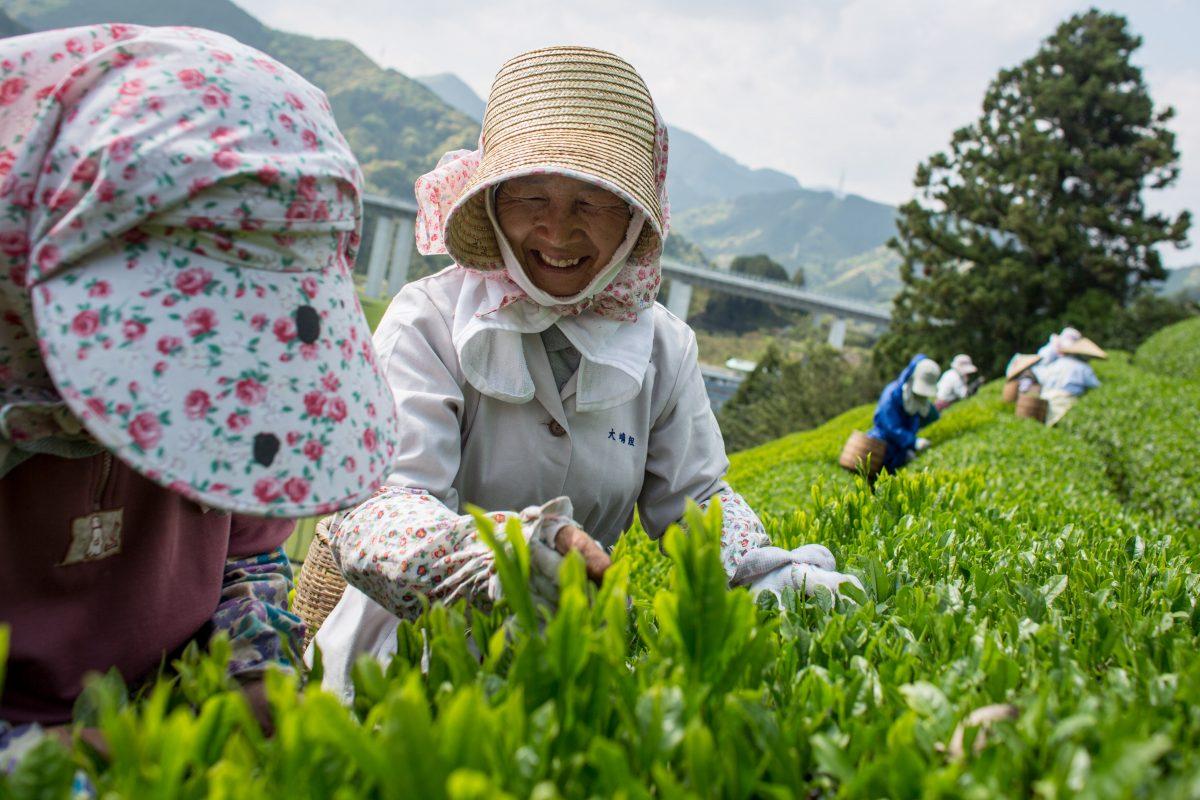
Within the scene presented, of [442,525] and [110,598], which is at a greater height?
[442,525]

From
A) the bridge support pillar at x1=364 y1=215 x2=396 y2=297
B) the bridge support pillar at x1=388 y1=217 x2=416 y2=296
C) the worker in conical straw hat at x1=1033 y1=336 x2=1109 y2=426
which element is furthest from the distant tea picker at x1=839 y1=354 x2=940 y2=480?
the bridge support pillar at x1=364 y1=215 x2=396 y2=297

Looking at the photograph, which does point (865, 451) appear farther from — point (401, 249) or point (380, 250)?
point (380, 250)

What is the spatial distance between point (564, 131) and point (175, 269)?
3.45 feet

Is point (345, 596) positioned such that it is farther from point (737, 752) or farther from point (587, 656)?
point (737, 752)

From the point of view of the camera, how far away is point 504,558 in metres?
1.10

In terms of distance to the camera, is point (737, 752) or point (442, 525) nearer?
point (737, 752)

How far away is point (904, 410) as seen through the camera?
7.96 m

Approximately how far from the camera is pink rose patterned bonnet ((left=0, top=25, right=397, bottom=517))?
104 cm

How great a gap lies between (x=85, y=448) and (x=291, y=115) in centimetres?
52

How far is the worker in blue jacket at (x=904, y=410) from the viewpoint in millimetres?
7812

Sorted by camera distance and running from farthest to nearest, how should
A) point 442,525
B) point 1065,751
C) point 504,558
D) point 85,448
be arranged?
1. point 442,525
2. point 85,448
3. point 504,558
4. point 1065,751

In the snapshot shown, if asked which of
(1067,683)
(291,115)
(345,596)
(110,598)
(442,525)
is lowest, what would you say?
(345,596)

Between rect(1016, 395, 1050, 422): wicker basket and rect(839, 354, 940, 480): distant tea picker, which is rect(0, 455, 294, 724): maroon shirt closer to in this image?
rect(839, 354, 940, 480): distant tea picker

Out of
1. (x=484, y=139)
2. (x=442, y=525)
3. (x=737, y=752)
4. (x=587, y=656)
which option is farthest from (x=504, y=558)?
(x=484, y=139)
